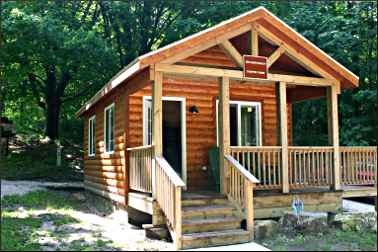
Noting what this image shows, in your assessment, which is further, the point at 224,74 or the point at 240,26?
Result: the point at 240,26

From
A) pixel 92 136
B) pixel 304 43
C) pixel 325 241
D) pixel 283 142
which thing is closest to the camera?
pixel 325 241

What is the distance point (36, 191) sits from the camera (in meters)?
13.1

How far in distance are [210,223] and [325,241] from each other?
6.44ft

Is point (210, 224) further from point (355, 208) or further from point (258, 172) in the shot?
point (355, 208)

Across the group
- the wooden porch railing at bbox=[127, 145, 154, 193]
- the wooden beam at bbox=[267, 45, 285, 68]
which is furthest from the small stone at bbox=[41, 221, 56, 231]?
the wooden beam at bbox=[267, 45, 285, 68]

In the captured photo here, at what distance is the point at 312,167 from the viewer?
8.51m

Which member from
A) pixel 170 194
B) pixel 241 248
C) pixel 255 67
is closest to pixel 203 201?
pixel 170 194

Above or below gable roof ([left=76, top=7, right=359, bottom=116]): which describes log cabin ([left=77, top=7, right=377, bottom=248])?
below

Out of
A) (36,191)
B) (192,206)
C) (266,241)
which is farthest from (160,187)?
(36,191)

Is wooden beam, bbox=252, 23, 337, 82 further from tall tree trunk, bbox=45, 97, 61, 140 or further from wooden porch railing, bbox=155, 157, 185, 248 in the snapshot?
tall tree trunk, bbox=45, 97, 61, 140

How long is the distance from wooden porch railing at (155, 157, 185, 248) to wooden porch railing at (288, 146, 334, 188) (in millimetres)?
2910

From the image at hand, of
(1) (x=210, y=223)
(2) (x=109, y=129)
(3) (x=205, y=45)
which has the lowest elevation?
(1) (x=210, y=223)

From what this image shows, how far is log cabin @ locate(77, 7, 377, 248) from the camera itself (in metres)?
7.10

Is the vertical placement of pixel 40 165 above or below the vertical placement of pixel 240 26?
below
